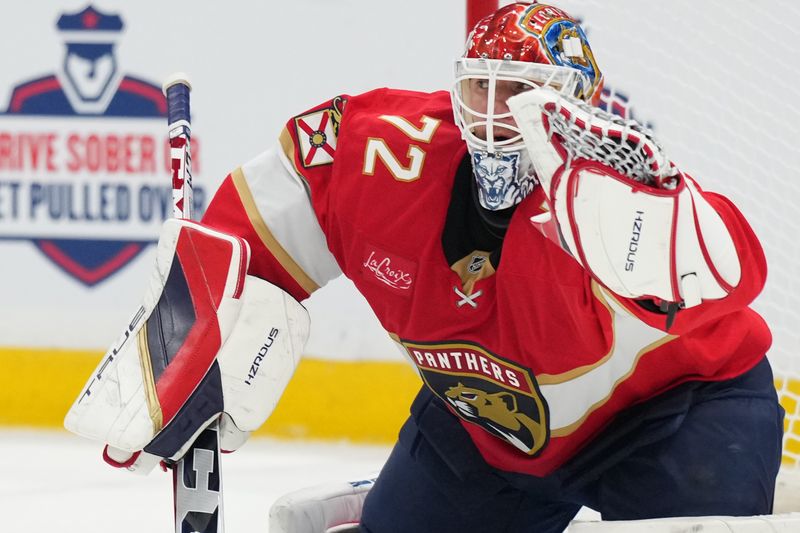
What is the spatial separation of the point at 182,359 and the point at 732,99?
1.56 metres

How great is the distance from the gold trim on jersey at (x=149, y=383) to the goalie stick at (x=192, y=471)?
0.39ft

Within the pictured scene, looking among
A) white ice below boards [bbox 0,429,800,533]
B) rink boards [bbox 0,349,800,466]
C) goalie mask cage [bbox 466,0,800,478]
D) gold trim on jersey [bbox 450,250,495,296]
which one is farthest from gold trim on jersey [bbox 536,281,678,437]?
rink boards [bbox 0,349,800,466]

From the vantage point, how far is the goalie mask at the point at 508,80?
1.52 m

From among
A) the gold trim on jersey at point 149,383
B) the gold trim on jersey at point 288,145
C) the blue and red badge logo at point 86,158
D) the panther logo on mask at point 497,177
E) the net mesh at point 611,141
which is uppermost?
the net mesh at point 611,141

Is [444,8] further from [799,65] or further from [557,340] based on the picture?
[557,340]

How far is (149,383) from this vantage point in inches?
64.6

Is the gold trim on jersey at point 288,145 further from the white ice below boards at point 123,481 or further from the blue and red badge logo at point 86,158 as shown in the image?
the blue and red badge logo at point 86,158

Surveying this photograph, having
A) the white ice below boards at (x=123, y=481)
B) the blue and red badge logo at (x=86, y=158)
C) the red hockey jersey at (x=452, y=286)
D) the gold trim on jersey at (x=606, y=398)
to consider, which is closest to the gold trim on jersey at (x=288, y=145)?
the red hockey jersey at (x=452, y=286)

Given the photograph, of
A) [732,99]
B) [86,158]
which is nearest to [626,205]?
[732,99]

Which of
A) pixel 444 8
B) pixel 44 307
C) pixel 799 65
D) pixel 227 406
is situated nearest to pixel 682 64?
pixel 799 65

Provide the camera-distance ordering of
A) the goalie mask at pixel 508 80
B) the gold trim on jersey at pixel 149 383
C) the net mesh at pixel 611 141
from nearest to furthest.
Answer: the net mesh at pixel 611 141 < the goalie mask at pixel 508 80 < the gold trim on jersey at pixel 149 383

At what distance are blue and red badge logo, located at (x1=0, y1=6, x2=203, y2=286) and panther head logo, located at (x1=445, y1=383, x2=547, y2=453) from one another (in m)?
1.51

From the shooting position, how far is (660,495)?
163cm

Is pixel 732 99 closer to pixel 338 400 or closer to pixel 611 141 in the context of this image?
pixel 338 400
